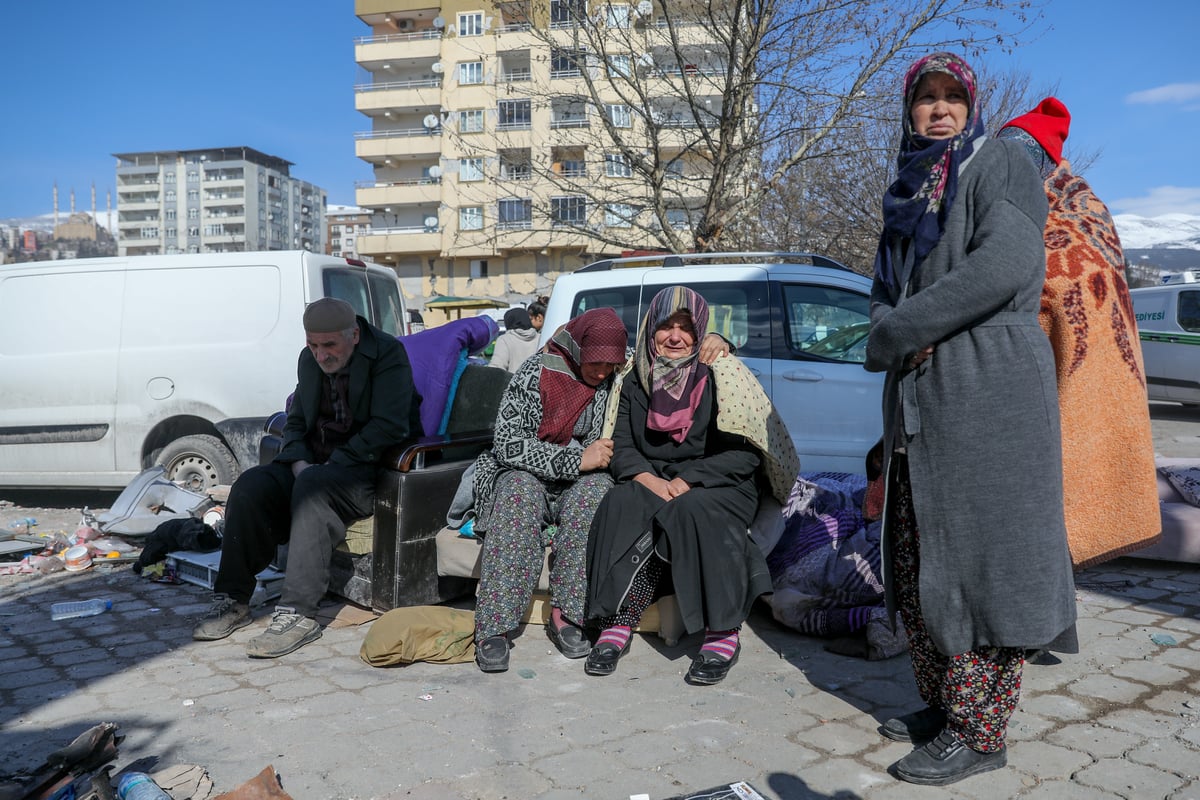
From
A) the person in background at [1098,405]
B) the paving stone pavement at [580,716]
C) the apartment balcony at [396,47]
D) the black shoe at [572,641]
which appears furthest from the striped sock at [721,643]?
the apartment balcony at [396,47]

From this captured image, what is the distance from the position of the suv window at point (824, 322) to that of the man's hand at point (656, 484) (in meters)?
2.59

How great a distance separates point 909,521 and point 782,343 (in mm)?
3548

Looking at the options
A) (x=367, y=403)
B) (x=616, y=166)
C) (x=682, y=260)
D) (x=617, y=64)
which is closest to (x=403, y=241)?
(x=616, y=166)

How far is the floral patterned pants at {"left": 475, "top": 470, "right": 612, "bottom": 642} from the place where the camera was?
4.19 meters

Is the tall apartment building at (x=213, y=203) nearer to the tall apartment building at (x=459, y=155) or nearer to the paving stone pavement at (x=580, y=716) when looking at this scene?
the tall apartment building at (x=459, y=155)

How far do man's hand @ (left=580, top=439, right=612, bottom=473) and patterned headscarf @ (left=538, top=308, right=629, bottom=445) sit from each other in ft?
0.78

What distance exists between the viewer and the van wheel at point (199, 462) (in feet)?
25.9

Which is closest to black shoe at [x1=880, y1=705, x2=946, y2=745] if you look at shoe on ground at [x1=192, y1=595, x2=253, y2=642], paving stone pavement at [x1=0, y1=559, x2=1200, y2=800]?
paving stone pavement at [x1=0, y1=559, x2=1200, y2=800]

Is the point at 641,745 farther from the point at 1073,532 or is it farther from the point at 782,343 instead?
the point at 782,343

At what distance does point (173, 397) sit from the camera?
7.89 metres

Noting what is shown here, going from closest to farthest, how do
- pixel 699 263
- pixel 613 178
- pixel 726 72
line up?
pixel 699 263 → pixel 726 72 → pixel 613 178

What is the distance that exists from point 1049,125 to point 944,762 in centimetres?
215

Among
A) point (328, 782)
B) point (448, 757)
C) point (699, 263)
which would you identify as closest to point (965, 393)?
point (448, 757)

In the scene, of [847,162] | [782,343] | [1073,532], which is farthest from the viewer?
[847,162]
